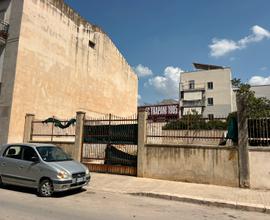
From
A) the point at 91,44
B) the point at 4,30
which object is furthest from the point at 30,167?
the point at 91,44

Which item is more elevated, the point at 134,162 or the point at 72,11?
the point at 72,11

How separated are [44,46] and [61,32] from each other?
2.32 m

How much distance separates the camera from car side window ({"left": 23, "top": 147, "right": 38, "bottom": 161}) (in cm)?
854

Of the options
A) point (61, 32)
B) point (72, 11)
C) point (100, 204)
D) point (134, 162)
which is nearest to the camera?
point (100, 204)

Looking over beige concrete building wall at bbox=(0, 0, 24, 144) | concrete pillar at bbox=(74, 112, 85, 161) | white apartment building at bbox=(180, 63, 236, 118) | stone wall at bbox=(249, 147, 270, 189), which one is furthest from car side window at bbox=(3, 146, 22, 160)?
white apartment building at bbox=(180, 63, 236, 118)

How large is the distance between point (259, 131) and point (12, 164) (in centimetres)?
918

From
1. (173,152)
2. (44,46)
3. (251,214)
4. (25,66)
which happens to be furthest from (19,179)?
(44,46)

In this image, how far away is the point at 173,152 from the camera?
10.8m

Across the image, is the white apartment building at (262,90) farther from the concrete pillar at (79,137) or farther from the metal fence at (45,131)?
the concrete pillar at (79,137)

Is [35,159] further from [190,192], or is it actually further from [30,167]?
[190,192]

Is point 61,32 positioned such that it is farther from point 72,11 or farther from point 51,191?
point 51,191

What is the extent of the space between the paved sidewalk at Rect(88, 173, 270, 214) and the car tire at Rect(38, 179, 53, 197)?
197cm

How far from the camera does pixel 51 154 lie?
350 inches

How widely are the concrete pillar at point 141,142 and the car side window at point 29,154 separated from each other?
4629 millimetres
